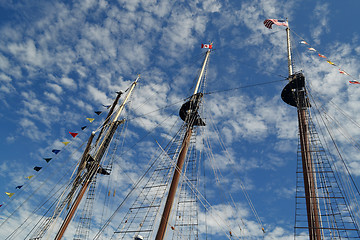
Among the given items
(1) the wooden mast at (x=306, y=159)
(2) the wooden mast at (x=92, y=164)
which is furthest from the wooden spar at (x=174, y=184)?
(2) the wooden mast at (x=92, y=164)

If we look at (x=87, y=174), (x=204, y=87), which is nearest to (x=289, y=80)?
(x=204, y=87)

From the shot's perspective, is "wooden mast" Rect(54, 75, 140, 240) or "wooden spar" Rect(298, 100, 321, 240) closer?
"wooden spar" Rect(298, 100, 321, 240)

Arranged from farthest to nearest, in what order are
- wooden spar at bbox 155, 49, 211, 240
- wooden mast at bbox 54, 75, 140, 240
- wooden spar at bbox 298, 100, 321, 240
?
1. wooden mast at bbox 54, 75, 140, 240
2. wooden spar at bbox 155, 49, 211, 240
3. wooden spar at bbox 298, 100, 321, 240

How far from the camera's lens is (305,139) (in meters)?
14.4

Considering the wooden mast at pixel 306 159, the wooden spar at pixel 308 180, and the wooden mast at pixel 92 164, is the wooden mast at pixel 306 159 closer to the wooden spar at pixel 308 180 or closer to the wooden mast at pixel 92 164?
the wooden spar at pixel 308 180

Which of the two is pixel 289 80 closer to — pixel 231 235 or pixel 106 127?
pixel 231 235

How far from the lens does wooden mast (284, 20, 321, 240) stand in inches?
444

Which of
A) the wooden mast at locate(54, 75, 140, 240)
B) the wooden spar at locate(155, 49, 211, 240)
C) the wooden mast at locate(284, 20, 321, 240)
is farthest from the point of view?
the wooden mast at locate(54, 75, 140, 240)

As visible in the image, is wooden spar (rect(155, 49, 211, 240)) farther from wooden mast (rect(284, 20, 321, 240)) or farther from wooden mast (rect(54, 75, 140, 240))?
wooden mast (rect(54, 75, 140, 240))

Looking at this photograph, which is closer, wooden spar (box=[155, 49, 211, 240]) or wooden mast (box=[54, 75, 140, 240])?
wooden spar (box=[155, 49, 211, 240])

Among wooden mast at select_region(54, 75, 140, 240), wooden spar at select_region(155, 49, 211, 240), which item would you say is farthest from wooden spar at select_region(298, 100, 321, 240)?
wooden mast at select_region(54, 75, 140, 240)

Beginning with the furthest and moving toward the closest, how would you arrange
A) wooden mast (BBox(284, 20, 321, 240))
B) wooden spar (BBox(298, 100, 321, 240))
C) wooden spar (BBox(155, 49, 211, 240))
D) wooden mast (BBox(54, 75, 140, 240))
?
wooden mast (BBox(54, 75, 140, 240)) < wooden spar (BBox(155, 49, 211, 240)) < wooden mast (BBox(284, 20, 321, 240)) < wooden spar (BBox(298, 100, 321, 240))

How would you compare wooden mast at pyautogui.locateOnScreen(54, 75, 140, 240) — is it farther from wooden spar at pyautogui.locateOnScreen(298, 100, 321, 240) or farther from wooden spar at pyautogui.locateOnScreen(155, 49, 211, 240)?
wooden spar at pyautogui.locateOnScreen(298, 100, 321, 240)

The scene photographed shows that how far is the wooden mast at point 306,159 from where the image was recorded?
11.3 m
